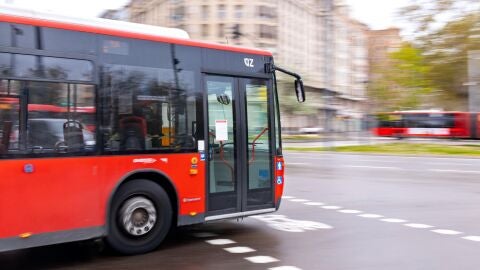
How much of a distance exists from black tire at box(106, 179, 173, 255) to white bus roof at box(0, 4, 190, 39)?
192cm

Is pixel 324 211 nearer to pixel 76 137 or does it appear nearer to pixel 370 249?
pixel 370 249

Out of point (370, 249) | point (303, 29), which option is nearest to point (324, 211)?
point (370, 249)

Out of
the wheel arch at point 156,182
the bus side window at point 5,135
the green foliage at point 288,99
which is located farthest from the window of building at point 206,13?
the bus side window at point 5,135

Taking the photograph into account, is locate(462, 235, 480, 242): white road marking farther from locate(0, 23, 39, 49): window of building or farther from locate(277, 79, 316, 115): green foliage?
locate(277, 79, 316, 115): green foliage

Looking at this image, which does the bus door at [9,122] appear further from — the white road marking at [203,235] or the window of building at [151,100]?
the white road marking at [203,235]

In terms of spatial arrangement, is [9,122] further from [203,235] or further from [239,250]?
[203,235]

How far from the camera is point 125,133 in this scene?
6.56 metres

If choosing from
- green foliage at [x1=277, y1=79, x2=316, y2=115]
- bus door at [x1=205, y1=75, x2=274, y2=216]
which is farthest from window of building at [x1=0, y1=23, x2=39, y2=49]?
green foliage at [x1=277, y1=79, x2=316, y2=115]

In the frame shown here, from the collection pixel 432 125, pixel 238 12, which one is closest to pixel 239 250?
pixel 432 125

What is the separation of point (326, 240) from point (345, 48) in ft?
352

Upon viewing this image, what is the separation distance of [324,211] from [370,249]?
3.22 m

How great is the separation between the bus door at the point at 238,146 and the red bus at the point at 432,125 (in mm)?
43791

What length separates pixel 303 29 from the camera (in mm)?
97688

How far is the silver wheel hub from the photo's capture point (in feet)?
21.6
